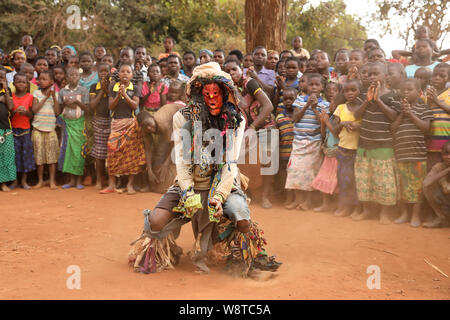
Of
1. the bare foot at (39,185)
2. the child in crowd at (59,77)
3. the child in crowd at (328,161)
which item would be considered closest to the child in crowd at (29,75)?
the child in crowd at (59,77)

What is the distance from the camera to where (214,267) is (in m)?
4.12

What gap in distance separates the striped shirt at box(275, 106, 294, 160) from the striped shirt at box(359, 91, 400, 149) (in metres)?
1.18

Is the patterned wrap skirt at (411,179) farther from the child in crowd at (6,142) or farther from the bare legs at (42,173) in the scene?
the child in crowd at (6,142)

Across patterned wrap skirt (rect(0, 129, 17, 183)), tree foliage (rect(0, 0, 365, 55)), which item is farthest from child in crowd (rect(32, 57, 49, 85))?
tree foliage (rect(0, 0, 365, 55))

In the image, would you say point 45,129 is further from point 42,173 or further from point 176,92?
point 176,92

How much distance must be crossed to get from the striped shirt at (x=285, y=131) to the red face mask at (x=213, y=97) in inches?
104

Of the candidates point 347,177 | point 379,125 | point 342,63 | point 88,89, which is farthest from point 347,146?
point 88,89

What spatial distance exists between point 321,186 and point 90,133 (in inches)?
148

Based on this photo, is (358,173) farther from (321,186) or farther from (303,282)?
(303,282)

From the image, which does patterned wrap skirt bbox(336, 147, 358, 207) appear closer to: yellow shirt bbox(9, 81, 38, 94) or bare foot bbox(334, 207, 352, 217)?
bare foot bbox(334, 207, 352, 217)

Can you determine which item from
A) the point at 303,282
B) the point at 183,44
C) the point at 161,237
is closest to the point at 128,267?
the point at 161,237

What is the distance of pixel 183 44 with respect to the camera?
1861 cm

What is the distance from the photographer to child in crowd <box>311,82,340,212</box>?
20.5ft

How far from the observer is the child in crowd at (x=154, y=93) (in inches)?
288
